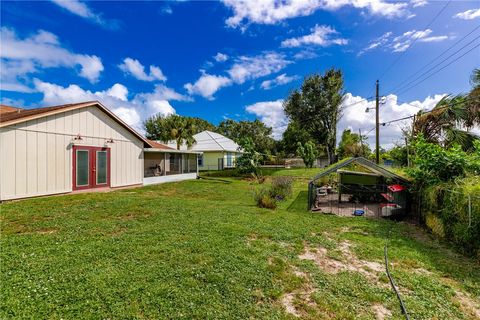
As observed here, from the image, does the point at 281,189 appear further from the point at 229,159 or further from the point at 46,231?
the point at 229,159

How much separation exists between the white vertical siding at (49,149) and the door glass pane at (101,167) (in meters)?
0.39

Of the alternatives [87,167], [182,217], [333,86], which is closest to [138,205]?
[182,217]

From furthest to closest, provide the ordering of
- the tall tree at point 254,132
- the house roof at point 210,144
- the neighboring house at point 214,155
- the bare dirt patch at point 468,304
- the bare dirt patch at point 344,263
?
1. the tall tree at point 254,132
2. the neighboring house at point 214,155
3. the house roof at point 210,144
4. the bare dirt patch at point 344,263
5. the bare dirt patch at point 468,304

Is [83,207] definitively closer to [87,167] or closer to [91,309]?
[87,167]

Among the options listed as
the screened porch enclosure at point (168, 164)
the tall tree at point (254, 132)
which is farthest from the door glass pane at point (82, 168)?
the tall tree at point (254, 132)

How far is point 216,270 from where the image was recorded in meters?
3.72

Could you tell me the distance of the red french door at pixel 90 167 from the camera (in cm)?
1044

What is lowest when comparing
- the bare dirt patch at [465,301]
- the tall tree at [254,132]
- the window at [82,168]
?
the bare dirt patch at [465,301]

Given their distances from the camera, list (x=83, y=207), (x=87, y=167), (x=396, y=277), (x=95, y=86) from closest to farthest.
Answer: (x=396, y=277), (x=83, y=207), (x=87, y=167), (x=95, y=86)

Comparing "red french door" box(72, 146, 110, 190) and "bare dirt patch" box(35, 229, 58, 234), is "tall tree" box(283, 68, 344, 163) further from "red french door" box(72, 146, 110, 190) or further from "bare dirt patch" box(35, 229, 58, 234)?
"bare dirt patch" box(35, 229, 58, 234)

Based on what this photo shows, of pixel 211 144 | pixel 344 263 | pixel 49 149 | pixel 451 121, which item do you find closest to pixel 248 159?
pixel 211 144

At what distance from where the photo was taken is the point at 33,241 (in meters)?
4.63

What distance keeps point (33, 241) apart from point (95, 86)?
63.2ft

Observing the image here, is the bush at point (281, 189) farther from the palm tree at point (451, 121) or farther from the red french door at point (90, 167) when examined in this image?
the red french door at point (90, 167)
